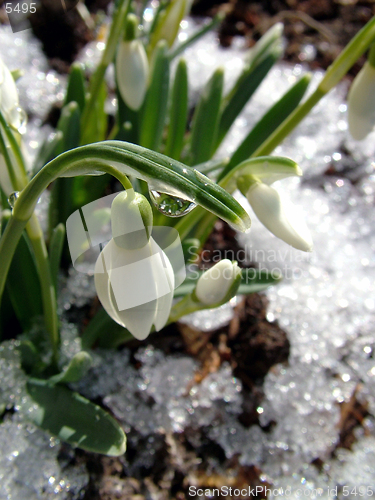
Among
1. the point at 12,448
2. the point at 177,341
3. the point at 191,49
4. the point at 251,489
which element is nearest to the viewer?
the point at 12,448

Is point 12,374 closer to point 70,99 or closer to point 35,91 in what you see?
point 70,99

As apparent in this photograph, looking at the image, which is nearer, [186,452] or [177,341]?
[186,452]

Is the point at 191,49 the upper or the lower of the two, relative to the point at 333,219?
upper

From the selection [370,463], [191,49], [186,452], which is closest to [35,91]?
[191,49]

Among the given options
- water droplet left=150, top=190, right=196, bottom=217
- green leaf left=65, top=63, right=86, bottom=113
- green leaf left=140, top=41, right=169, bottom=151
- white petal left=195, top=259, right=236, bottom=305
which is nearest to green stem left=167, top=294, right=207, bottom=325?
white petal left=195, top=259, right=236, bottom=305

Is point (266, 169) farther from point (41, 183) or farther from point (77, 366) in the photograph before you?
point (77, 366)

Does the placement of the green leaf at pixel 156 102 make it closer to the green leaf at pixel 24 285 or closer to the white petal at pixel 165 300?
the green leaf at pixel 24 285
